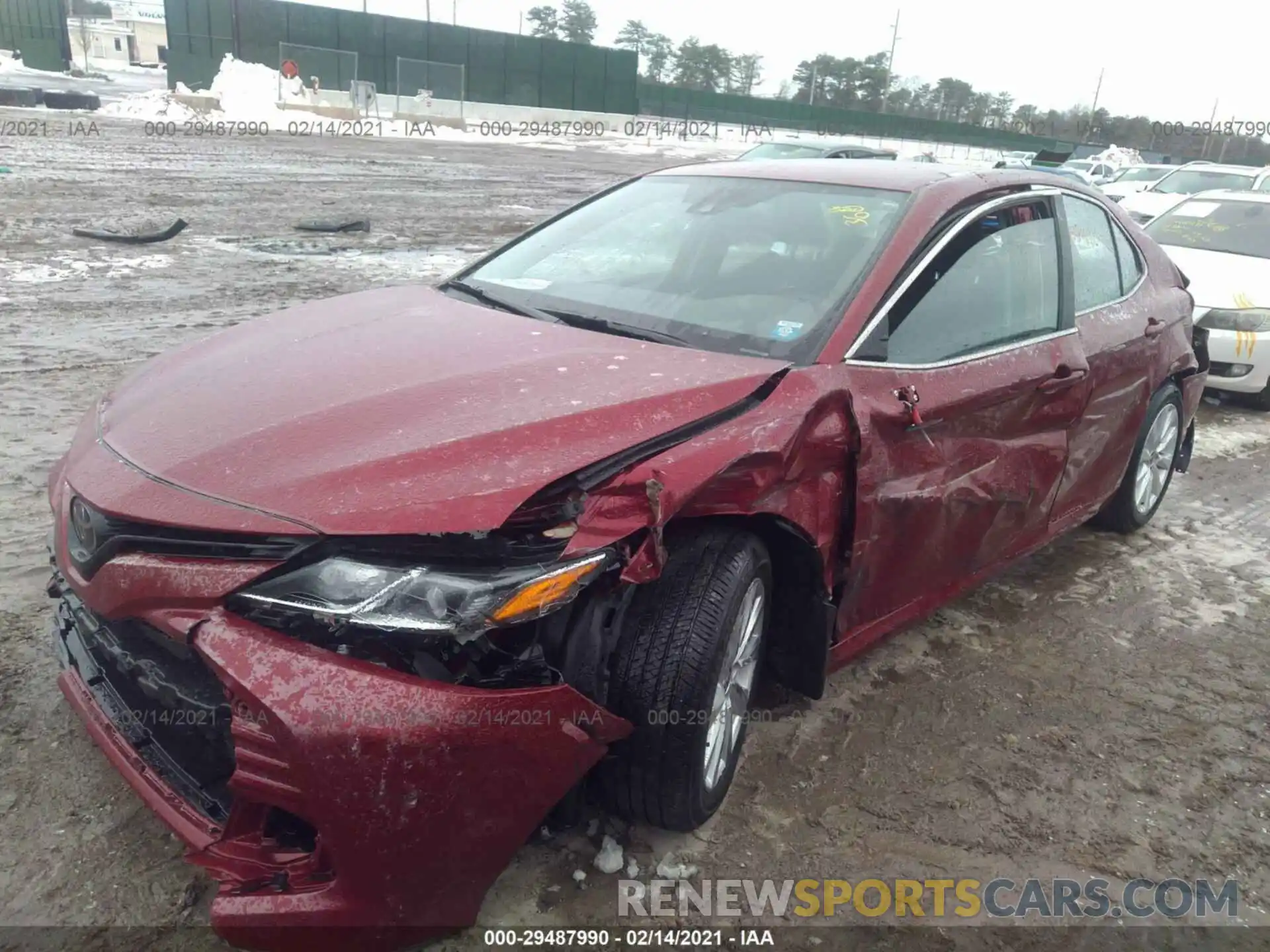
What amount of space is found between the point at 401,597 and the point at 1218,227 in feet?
29.5

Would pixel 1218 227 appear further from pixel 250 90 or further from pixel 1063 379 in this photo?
pixel 250 90

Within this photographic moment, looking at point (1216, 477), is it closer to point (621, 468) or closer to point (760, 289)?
point (760, 289)

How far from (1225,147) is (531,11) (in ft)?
170

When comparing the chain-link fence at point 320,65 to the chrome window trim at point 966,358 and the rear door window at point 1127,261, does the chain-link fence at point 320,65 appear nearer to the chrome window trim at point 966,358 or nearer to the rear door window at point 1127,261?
the rear door window at point 1127,261

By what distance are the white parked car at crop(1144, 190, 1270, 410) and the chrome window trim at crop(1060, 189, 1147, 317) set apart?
7.08ft

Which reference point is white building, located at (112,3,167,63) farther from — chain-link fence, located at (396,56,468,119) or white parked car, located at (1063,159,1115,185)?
white parked car, located at (1063,159,1115,185)

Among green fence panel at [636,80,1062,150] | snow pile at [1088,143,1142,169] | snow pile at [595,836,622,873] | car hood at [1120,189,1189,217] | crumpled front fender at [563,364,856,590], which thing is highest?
green fence panel at [636,80,1062,150]

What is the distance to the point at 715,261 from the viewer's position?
3.23 m

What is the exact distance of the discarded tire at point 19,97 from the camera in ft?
85.4

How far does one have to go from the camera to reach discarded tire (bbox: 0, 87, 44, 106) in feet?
85.4

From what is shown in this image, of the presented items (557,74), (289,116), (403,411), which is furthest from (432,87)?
(403,411)

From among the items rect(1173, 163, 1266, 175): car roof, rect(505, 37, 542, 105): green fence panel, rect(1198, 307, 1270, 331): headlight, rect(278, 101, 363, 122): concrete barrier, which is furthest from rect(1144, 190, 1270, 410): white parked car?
rect(505, 37, 542, 105): green fence panel

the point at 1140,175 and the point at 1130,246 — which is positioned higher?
the point at 1140,175

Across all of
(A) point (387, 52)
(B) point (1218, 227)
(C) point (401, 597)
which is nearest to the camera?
(C) point (401, 597)
